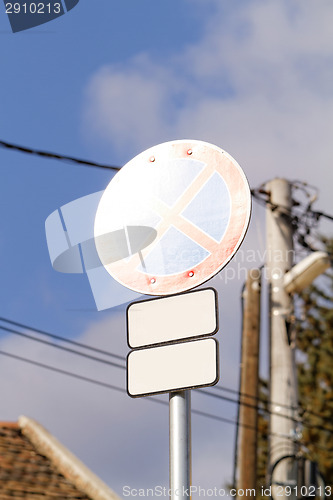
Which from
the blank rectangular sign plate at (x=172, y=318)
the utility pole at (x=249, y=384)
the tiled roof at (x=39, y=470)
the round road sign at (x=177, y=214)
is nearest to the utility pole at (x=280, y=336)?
the utility pole at (x=249, y=384)

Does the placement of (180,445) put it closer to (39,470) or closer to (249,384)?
(39,470)

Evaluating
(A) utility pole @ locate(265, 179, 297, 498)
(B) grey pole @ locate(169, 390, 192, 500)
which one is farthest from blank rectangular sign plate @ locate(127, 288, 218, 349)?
(A) utility pole @ locate(265, 179, 297, 498)

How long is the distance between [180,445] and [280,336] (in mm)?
8716

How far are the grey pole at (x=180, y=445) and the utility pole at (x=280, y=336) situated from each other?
791 cm

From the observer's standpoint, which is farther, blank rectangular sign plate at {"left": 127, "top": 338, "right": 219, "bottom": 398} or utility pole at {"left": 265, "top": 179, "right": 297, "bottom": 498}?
utility pole at {"left": 265, "top": 179, "right": 297, "bottom": 498}

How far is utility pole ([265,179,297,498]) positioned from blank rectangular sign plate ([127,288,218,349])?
7869 millimetres

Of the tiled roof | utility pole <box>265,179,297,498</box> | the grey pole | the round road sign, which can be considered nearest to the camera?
the grey pole

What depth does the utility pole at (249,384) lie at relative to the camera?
1161 centimetres

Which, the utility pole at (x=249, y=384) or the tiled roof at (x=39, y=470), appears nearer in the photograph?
the tiled roof at (x=39, y=470)

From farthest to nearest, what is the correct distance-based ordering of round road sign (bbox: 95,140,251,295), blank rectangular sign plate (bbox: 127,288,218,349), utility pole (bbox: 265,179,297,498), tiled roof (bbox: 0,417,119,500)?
utility pole (bbox: 265,179,297,498) < tiled roof (bbox: 0,417,119,500) < round road sign (bbox: 95,140,251,295) < blank rectangular sign plate (bbox: 127,288,218,349)

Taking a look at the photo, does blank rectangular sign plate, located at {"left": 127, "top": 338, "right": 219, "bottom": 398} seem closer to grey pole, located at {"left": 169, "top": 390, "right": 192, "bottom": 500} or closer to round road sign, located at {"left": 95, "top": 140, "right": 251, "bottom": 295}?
grey pole, located at {"left": 169, "top": 390, "right": 192, "bottom": 500}

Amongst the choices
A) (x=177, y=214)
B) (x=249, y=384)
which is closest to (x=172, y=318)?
(x=177, y=214)

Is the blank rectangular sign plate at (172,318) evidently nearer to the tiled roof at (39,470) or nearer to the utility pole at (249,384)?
the tiled roof at (39,470)

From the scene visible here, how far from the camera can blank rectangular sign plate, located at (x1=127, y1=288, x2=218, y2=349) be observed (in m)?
3.06
